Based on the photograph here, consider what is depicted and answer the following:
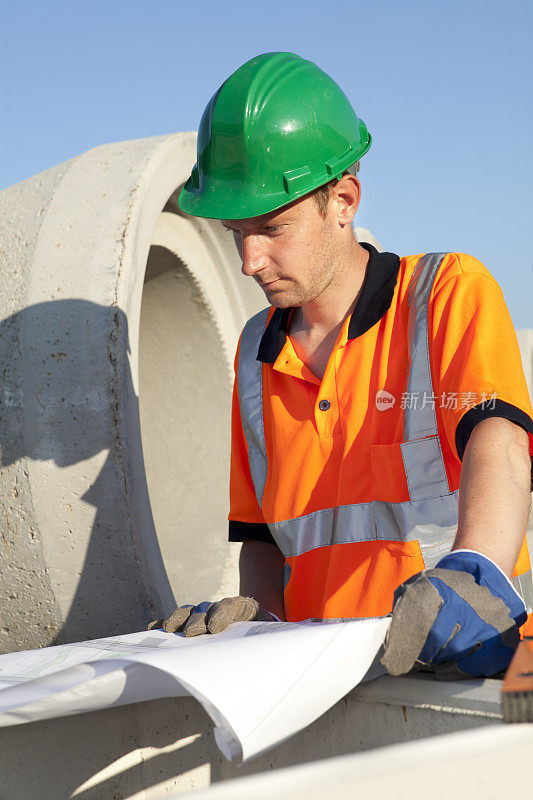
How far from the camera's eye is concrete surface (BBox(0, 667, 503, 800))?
1.18 m

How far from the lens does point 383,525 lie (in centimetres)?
182

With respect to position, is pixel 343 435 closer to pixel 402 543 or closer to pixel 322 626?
pixel 402 543

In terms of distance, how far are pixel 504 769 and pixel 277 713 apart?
35 cm

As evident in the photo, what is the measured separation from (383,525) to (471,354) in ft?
1.50

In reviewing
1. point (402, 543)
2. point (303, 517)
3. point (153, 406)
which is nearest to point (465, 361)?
point (402, 543)

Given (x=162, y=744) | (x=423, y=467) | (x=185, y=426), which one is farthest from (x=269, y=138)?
(x=185, y=426)

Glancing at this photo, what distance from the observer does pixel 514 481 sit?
57.9 inches

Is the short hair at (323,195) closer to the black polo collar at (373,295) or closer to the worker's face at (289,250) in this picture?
the worker's face at (289,250)

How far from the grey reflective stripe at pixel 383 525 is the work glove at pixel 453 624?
0.49 meters

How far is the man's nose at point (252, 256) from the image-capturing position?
73.7 inches

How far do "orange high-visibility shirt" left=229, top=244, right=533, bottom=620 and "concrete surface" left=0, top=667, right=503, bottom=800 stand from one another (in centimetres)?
51

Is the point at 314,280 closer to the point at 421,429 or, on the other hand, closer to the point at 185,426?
the point at 421,429

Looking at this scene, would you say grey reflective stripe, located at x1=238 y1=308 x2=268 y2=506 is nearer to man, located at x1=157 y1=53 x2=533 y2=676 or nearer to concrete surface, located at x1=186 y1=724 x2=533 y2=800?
man, located at x1=157 y1=53 x2=533 y2=676

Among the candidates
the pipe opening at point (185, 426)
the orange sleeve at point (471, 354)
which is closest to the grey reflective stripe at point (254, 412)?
the orange sleeve at point (471, 354)
